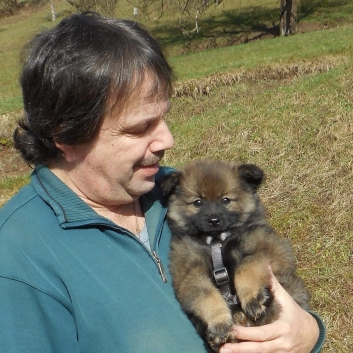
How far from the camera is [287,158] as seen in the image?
270 inches

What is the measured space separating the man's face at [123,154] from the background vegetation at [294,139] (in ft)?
2.57

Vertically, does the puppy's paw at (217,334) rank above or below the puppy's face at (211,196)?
below

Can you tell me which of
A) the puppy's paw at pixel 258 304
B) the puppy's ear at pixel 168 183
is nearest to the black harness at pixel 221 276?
the puppy's paw at pixel 258 304

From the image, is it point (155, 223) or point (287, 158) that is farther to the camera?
point (287, 158)

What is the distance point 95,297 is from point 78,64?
41.1 inches

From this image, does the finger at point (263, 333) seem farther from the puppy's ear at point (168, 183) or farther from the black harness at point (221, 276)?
the puppy's ear at point (168, 183)

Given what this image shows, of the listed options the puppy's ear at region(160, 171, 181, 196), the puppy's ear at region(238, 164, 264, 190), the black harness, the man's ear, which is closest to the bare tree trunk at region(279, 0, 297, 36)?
the puppy's ear at region(238, 164, 264, 190)

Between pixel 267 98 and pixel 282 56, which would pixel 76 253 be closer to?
pixel 267 98

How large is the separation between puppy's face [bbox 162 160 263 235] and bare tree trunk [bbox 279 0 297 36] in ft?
68.3

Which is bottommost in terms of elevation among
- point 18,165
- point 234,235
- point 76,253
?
point 18,165

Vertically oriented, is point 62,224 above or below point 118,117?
below

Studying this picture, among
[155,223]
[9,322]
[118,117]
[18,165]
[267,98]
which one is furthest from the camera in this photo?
[18,165]

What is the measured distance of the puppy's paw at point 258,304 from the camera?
2475 millimetres

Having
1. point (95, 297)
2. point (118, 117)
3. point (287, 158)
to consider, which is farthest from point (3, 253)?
point (287, 158)
